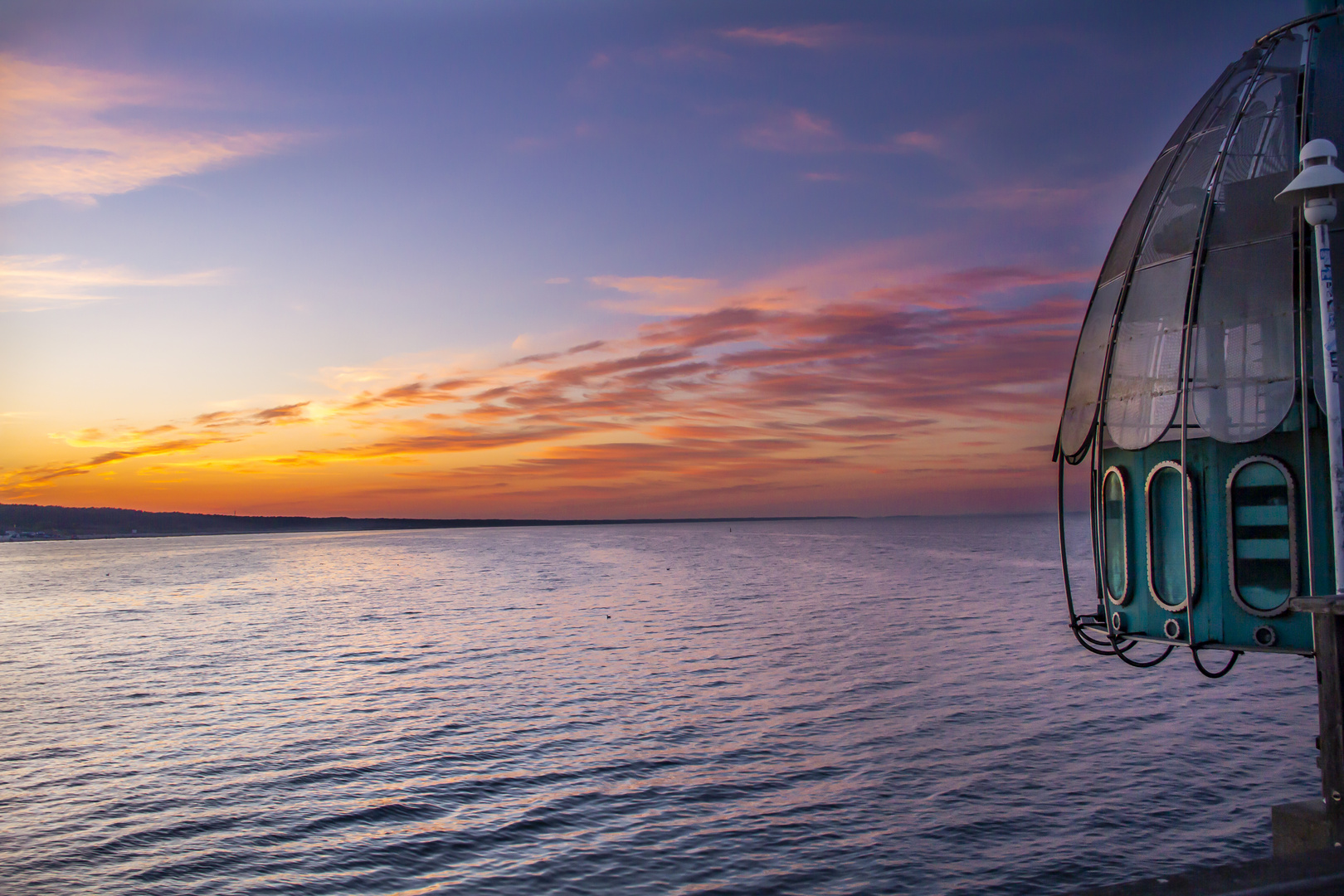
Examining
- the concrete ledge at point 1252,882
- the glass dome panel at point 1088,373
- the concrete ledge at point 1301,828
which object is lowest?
the concrete ledge at point 1301,828

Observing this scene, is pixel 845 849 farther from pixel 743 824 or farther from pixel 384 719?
pixel 384 719

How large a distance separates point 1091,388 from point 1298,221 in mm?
3273

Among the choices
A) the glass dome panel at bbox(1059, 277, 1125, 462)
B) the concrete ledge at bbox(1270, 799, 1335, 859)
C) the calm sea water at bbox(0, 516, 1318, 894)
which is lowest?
the calm sea water at bbox(0, 516, 1318, 894)

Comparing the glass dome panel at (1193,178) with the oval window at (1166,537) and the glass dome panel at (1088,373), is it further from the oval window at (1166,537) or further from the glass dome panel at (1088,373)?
the oval window at (1166,537)

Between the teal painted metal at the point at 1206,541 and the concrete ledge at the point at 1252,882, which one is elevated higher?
the teal painted metal at the point at 1206,541

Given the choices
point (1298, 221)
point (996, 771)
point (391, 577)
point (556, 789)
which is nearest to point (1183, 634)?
point (1298, 221)

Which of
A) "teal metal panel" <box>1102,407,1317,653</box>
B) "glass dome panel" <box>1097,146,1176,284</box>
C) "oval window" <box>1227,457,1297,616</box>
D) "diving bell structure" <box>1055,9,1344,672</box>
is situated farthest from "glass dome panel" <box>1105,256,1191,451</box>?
"oval window" <box>1227,457,1297,616</box>

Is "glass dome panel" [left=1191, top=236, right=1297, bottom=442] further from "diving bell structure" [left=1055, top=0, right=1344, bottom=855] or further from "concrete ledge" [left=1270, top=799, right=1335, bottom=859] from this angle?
"concrete ledge" [left=1270, top=799, right=1335, bottom=859]

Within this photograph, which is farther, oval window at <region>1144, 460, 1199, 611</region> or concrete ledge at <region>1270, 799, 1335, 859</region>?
oval window at <region>1144, 460, 1199, 611</region>

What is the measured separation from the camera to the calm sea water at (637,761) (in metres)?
15.9

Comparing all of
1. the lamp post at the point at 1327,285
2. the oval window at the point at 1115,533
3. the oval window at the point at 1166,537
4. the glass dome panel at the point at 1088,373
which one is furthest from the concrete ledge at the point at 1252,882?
the glass dome panel at the point at 1088,373

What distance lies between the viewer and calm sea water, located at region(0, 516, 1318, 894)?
52.3 ft

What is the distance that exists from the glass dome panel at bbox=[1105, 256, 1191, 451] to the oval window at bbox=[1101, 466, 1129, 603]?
78 cm

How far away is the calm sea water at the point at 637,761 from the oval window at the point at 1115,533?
223 inches
